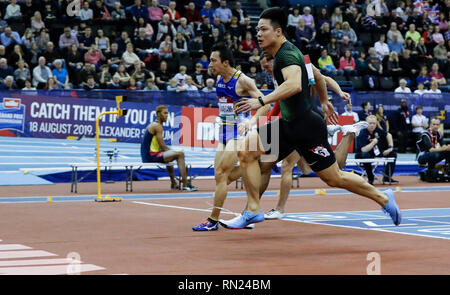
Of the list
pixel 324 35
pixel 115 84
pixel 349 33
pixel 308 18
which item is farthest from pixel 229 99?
pixel 349 33

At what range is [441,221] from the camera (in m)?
11.9

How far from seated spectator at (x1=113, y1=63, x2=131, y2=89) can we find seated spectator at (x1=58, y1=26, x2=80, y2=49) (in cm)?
195

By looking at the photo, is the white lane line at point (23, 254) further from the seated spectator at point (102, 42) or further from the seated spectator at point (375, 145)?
the seated spectator at point (102, 42)

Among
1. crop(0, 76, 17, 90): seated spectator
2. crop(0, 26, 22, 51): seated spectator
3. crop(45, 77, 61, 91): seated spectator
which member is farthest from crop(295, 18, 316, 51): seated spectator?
crop(0, 76, 17, 90): seated spectator

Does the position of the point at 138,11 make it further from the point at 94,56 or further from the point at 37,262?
the point at 37,262

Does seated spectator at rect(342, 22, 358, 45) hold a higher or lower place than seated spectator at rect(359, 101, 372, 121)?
higher

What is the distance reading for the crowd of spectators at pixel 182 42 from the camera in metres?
25.0

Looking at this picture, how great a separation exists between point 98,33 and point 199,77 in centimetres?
373

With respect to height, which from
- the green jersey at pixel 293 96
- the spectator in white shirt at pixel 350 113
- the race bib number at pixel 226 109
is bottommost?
the spectator in white shirt at pixel 350 113

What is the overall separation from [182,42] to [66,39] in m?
4.19

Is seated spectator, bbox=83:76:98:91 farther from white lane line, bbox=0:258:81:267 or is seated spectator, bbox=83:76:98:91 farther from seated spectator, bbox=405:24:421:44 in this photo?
white lane line, bbox=0:258:81:267

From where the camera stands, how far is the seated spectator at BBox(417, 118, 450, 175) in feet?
70.6

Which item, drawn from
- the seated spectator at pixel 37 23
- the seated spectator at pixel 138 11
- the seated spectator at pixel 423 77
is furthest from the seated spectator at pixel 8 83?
the seated spectator at pixel 423 77

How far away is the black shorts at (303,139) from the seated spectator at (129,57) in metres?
17.3
